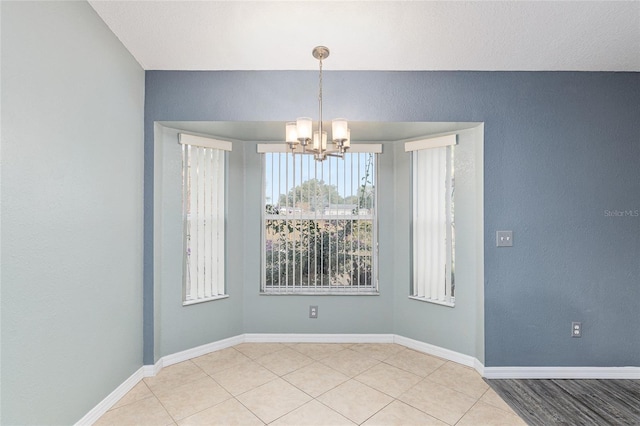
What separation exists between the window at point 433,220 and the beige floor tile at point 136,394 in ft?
8.50

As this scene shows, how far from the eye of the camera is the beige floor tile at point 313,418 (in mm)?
1964

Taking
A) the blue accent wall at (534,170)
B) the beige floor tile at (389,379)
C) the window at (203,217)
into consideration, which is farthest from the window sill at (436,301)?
the window at (203,217)

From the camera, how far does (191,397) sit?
7.38 ft

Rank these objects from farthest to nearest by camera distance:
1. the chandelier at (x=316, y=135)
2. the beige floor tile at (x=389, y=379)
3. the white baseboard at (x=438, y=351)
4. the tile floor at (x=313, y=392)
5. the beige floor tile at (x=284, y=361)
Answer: the white baseboard at (x=438, y=351)
the beige floor tile at (x=284, y=361)
the beige floor tile at (x=389, y=379)
the tile floor at (x=313, y=392)
the chandelier at (x=316, y=135)

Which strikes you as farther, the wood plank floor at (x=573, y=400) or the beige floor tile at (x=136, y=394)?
the beige floor tile at (x=136, y=394)

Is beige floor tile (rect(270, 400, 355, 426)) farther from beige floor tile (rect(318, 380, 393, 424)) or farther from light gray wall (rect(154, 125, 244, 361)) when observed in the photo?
light gray wall (rect(154, 125, 244, 361))

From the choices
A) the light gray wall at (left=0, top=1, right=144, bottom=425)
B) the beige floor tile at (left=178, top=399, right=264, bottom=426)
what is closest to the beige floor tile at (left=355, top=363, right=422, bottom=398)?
the beige floor tile at (left=178, top=399, right=264, bottom=426)

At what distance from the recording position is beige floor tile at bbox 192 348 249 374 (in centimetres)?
272

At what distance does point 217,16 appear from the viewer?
6.45 feet

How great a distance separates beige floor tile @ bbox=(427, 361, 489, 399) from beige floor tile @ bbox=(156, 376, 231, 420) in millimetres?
1761

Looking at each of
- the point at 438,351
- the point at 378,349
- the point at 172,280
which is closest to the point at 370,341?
the point at 378,349

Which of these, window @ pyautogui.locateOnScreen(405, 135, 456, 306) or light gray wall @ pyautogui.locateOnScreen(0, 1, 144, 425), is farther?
window @ pyautogui.locateOnScreen(405, 135, 456, 306)

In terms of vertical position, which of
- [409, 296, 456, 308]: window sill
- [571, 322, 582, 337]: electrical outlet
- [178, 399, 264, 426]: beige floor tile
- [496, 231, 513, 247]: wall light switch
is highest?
[496, 231, 513, 247]: wall light switch

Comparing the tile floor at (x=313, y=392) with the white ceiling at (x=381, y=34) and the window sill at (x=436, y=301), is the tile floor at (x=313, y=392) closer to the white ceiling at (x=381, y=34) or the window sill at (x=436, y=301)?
the window sill at (x=436, y=301)
